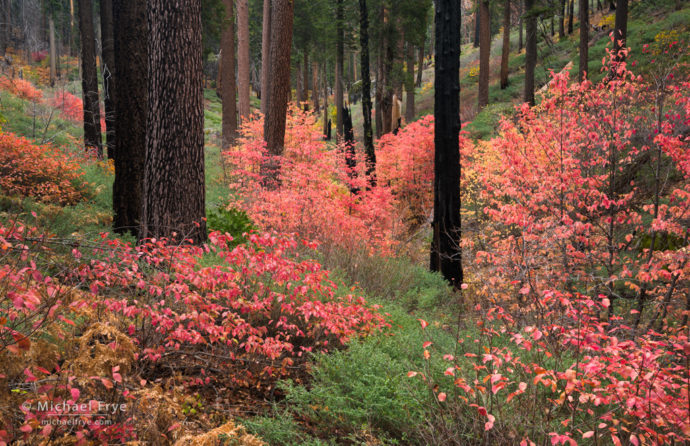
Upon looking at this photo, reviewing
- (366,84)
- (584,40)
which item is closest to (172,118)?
(366,84)

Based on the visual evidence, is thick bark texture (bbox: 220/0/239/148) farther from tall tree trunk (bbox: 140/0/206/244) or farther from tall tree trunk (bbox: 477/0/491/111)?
tall tree trunk (bbox: 477/0/491/111)

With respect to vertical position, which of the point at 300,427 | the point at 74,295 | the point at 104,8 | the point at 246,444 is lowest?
the point at 300,427

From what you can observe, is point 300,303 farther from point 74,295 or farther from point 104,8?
point 104,8

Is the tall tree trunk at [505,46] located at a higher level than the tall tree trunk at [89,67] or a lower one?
higher

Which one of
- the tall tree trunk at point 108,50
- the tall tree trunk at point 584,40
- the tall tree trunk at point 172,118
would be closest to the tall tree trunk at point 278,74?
the tall tree trunk at point 108,50

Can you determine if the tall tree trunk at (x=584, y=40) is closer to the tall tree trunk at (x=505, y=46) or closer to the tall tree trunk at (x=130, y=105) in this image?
the tall tree trunk at (x=505, y=46)

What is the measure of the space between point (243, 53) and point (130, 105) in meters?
11.4

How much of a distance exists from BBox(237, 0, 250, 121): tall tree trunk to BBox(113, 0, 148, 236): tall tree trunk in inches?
382

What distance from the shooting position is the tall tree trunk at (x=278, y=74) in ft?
33.9

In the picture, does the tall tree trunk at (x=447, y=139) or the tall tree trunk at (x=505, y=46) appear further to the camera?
the tall tree trunk at (x=505, y=46)

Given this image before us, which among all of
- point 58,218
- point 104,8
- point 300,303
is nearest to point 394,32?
point 104,8

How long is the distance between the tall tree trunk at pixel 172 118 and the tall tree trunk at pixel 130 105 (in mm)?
1558

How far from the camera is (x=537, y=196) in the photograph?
642 cm

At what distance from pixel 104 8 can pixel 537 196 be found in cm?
1117
